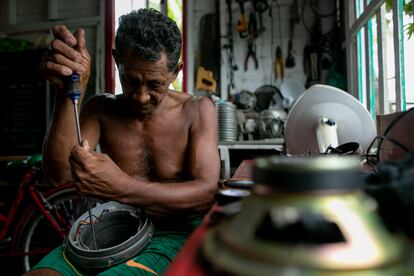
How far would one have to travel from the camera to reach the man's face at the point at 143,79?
1490mm

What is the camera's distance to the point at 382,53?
301cm

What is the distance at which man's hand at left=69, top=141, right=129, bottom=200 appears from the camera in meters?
1.20

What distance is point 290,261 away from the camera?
0.38 meters

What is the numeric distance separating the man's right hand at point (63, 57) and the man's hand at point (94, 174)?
0.30 metres

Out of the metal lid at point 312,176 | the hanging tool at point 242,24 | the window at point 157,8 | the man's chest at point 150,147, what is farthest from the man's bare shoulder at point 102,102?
the hanging tool at point 242,24

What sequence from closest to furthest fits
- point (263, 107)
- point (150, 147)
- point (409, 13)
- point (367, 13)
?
point (150, 147) → point (409, 13) → point (367, 13) → point (263, 107)

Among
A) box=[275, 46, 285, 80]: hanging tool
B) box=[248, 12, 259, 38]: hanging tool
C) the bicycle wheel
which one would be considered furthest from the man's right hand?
box=[248, 12, 259, 38]: hanging tool

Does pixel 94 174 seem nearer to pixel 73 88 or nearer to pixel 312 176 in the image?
pixel 73 88

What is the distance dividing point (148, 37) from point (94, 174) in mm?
698

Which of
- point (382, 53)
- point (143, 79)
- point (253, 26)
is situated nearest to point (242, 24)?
point (253, 26)

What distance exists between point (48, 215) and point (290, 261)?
317 centimetres

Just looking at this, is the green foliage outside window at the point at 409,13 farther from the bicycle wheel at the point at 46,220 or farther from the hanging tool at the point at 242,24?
the hanging tool at the point at 242,24

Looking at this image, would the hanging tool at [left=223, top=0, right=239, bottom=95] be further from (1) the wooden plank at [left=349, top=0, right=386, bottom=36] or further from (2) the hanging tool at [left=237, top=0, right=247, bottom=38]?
(1) the wooden plank at [left=349, top=0, right=386, bottom=36]

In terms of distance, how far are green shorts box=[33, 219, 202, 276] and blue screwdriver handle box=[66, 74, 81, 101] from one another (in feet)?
2.05
